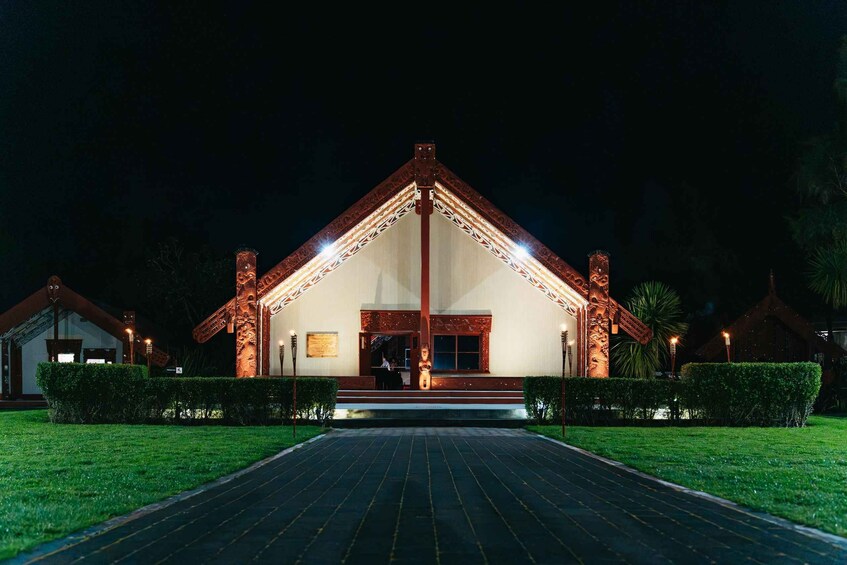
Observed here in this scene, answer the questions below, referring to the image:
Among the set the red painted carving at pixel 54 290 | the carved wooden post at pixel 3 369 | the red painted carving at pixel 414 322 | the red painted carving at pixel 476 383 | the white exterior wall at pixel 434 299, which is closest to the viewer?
the red painted carving at pixel 476 383

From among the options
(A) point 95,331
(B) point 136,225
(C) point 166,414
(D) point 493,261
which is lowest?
(C) point 166,414

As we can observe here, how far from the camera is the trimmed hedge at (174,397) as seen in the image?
60.6ft

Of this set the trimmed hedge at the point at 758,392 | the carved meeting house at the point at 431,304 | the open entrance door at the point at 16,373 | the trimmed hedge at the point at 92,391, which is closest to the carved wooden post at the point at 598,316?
the carved meeting house at the point at 431,304

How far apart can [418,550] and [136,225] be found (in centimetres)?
4464

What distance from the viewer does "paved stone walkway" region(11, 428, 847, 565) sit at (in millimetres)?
5715

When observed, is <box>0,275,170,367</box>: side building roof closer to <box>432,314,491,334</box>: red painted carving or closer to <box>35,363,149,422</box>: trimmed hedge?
<box>35,363,149,422</box>: trimmed hedge

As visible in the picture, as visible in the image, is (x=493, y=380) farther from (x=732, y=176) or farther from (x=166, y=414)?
(x=732, y=176)

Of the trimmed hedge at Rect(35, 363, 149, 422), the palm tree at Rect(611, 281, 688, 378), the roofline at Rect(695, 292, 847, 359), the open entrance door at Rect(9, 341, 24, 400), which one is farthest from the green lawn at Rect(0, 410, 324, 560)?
the roofline at Rect(695, 292, 847, 359)

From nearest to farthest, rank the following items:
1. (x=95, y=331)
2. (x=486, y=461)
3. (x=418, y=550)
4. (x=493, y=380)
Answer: (x=418, y=550) < (x=486, y=461) < (x=493, y=380) < (x=95, y=331)

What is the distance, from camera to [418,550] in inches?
229

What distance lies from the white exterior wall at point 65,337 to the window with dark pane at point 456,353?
11633mm

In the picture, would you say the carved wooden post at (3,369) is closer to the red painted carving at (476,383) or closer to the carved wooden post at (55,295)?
the carved wooden post at (55,295)

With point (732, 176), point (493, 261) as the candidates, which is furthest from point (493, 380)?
point (732, 176)

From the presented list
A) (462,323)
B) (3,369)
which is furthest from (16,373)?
(462,323)
